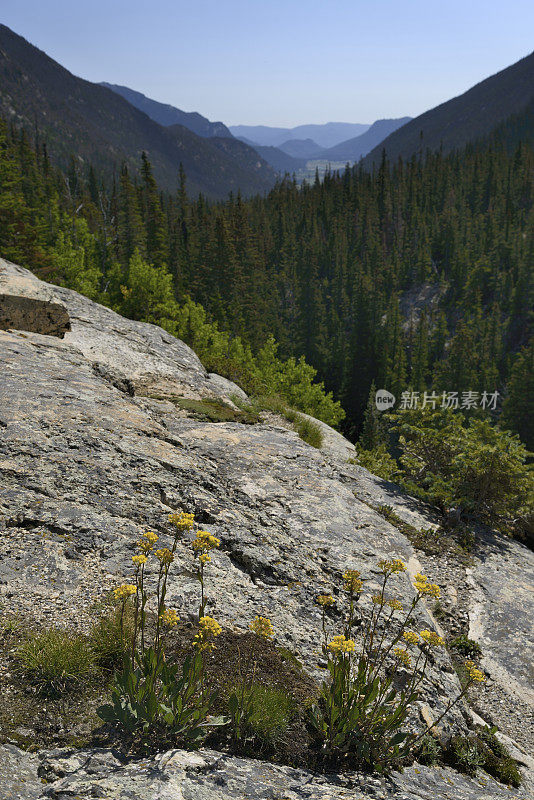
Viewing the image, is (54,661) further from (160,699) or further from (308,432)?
(308,432)

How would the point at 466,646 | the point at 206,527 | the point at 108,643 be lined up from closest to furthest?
the point at 108,643, the point at 206,527, the point at 466,646

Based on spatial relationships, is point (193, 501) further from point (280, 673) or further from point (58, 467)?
point (280, 673)

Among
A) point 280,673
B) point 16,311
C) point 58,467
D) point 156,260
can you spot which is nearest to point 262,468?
point 58,467

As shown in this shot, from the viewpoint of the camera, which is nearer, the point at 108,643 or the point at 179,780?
the point at 179,780

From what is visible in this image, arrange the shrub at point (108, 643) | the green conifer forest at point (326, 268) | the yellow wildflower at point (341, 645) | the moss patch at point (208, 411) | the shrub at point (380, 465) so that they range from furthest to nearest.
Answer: the green conifer forest at point (326, 268) → the shrub at point (380, 465) → the moss patch at point (208, 411) → the shrub at point (108, 643) → the yellow wildflower at point (341, 645)

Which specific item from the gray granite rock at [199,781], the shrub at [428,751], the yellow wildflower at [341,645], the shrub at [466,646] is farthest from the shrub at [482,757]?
the yellow wildflower at [341,645]

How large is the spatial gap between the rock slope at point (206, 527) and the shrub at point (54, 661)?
0.44m

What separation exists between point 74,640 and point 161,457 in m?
3.57

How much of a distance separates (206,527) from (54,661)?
2975 millimetres

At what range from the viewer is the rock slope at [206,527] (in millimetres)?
3365

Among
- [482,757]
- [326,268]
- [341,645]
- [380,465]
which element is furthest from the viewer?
[326,268]

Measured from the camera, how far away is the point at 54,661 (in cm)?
376

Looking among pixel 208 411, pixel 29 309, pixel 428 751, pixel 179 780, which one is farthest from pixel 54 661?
pixel 29 309

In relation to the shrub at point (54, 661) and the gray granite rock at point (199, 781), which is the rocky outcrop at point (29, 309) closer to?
the shrub at point (54, 661)
